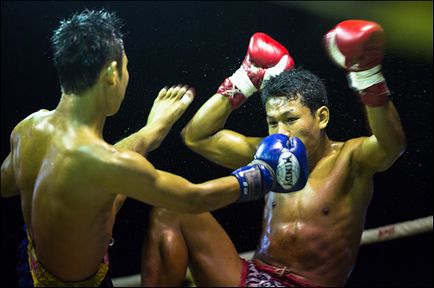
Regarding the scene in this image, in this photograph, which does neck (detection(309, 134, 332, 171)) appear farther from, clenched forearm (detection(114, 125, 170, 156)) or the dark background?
the dark background

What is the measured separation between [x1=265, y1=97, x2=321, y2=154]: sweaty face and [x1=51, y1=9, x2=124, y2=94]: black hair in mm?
723

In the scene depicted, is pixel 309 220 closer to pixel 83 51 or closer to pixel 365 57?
pixel 365 57

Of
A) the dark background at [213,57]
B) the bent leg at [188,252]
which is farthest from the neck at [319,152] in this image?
the dark background at [213,57]

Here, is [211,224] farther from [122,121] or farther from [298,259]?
[122,121]

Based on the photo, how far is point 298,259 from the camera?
277 centimetres

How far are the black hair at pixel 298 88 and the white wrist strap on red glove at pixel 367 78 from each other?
0.91 feet

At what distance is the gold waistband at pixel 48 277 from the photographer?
2.50m

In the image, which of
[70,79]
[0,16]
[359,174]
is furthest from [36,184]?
[0,16]

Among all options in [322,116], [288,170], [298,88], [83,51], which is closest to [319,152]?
[322,116]

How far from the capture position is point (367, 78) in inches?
104

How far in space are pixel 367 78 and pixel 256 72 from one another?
2.08 feet

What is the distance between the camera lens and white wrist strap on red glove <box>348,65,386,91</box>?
262cm

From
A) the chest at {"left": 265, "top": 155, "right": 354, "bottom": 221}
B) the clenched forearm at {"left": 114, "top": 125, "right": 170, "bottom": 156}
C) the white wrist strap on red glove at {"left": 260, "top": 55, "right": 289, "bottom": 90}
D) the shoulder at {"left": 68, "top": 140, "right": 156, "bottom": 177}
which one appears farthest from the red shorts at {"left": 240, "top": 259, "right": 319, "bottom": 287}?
the white wrist strap on red glove at {"left": 260, "top": 55, "right": 289, "bottom": 90}

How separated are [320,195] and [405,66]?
1.55m
